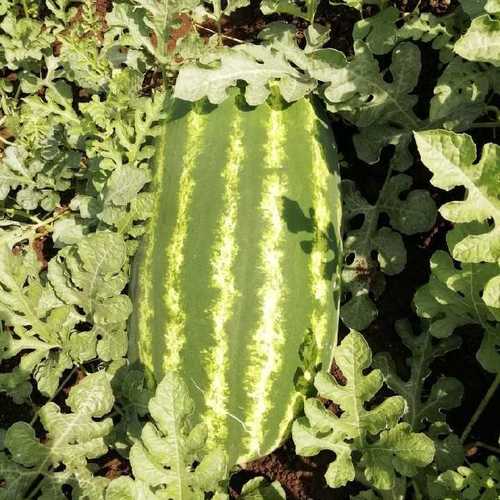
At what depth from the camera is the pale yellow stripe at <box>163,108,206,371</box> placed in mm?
2525

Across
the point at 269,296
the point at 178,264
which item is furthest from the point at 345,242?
the point at 178,264

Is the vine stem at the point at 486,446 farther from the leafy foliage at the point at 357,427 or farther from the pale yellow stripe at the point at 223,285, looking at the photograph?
the pale yellow stripe at the point at 223,285

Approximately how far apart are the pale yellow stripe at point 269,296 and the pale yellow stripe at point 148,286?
1.37ft

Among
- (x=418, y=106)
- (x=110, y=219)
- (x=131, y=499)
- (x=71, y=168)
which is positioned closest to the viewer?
(x=131, y=499)

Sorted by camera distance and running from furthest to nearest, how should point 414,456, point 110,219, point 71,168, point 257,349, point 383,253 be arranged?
point 71,168, point 383,253, point 110,219, point 257,349, point 414,456

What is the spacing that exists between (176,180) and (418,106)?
1.26 meters

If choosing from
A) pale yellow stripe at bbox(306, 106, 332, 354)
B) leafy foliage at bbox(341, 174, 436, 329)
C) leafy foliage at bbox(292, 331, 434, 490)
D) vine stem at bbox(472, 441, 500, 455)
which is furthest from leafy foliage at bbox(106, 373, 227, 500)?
vine stem at bbox(472, 441, 500, 455)

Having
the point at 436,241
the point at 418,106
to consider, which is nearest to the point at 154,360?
the point at 436,241

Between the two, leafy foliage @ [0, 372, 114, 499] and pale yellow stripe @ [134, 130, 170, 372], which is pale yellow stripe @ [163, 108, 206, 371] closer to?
pale yellow stripe @ [134, 130, 170, 372]

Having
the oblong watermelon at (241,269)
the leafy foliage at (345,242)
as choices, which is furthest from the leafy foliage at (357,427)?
the oblong watermelon at (241,269)

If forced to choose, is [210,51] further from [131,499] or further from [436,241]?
[131,499]

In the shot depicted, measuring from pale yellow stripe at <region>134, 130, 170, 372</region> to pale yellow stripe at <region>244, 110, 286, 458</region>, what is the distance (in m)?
0.42

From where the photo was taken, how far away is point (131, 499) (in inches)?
82.4

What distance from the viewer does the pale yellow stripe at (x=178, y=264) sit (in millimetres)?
2525
